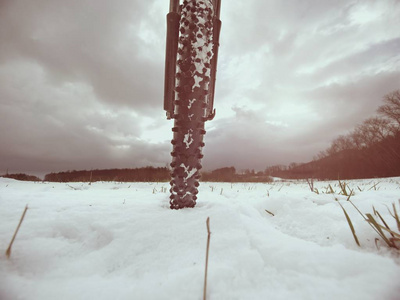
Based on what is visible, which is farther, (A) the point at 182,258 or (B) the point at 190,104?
(B) the point at 190,104

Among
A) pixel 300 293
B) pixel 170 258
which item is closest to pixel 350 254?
pixel 300 293

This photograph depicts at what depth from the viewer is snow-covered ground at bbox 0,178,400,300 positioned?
571mm

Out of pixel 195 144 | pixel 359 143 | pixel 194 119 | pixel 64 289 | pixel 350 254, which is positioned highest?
pixel 359 143

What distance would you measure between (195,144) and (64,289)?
110 cm

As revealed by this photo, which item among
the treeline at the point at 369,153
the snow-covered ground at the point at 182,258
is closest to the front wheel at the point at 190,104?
the snow-covered ground at the point at 182,258

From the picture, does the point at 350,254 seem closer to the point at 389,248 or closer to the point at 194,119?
the point at 389,248

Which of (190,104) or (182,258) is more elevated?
(190,104)

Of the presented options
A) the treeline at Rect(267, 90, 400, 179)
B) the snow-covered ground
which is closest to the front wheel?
the snow-covered ground

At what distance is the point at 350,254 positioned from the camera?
2.27 ft

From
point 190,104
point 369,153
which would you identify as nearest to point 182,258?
point 190,104

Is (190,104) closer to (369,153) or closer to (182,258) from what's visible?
(182,258)

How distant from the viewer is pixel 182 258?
760 millimetres

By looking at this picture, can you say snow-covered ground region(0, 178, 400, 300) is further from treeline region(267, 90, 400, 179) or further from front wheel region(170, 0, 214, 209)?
treeline region(267, 90, 400, 179)

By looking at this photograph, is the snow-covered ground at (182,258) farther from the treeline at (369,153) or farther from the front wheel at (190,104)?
the treeline at (369,153)
